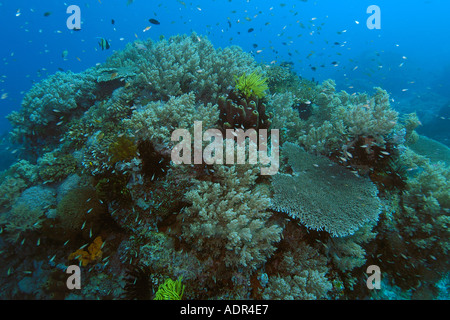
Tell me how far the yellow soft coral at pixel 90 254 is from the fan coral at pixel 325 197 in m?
3.34

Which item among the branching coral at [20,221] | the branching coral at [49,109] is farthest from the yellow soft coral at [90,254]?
the branching coral at [49,109]

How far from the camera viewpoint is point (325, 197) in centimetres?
398

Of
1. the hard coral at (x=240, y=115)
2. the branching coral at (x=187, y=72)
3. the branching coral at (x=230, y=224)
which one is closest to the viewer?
the branching coral at (x=230, y=224)

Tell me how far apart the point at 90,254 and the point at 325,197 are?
4.56 meters

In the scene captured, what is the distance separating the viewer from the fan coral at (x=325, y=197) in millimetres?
3631

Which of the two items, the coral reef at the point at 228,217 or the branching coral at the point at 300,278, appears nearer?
the branching coral at the point at 300,278

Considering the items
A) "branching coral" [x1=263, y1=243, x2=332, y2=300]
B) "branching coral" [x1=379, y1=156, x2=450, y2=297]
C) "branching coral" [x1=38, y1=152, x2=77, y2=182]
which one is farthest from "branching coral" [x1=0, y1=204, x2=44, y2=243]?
"branching coral" [x1=379, y1=156, x2=450, y2=297]

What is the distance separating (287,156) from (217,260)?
9.04 feet

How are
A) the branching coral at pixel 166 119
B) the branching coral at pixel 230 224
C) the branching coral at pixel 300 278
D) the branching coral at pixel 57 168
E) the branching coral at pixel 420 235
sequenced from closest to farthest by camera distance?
the branching coral at pixel 300 278 < the branching coral at pixel 230 224 < the branching coral at pixel 420 235 < the branching coral at pixel 166 119 < the branching coral at pixel 57 168

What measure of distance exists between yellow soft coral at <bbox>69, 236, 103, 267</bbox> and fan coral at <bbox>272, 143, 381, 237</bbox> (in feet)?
11.0

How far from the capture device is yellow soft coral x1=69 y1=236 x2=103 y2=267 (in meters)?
3.71

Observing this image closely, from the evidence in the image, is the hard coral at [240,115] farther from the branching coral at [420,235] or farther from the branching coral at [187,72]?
the branching coral at [420,235]
